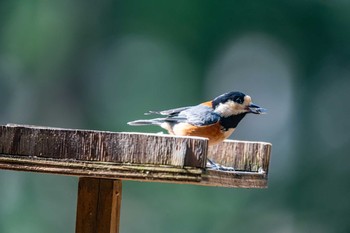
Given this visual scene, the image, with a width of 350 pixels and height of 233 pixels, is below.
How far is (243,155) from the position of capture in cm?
279

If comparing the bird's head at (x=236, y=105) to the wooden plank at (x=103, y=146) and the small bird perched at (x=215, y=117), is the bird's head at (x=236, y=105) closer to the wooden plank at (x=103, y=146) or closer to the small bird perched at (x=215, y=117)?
the small bird perched at (x=215, y=117)

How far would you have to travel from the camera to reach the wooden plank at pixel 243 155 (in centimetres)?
268

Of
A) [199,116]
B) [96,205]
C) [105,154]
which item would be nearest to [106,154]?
[105,154]

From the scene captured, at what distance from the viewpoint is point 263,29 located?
5.28 metres

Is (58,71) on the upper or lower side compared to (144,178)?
upper

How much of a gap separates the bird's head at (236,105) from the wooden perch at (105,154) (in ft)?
3.02

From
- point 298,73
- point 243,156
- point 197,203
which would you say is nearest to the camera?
point 243,156

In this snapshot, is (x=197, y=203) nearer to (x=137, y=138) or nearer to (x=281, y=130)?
(x=281, y=130)

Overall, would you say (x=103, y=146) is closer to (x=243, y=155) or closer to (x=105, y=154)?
(x=105, y=154)

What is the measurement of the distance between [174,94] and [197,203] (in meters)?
0.76

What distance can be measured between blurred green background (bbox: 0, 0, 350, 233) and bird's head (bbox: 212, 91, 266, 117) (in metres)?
1.91

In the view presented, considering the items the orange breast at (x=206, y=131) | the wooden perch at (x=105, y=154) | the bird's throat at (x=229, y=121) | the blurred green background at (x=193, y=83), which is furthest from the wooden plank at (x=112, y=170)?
the blurred green background at (x=193, y=83)

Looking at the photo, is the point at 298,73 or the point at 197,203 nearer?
the point at 197,203

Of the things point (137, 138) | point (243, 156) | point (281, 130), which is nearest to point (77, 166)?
point (137, 138)
